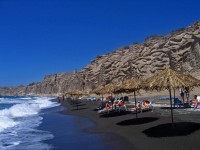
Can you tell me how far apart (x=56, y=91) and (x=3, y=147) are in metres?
183

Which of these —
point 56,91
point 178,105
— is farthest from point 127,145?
point 56,91

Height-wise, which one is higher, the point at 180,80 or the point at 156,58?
the point at 156,58

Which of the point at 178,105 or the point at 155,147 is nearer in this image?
the point at 155,147

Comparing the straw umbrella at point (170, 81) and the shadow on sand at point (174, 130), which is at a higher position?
the straw umbrella at point (170, 81)

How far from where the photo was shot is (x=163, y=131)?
12375 millimetres

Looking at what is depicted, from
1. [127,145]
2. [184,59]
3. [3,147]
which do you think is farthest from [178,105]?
[184,59]

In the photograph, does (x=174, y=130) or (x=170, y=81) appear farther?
(x=174, y=130)

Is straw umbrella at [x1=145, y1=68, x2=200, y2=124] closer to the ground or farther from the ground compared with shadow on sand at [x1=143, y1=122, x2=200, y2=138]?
farther from the ground

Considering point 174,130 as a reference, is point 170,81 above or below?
above

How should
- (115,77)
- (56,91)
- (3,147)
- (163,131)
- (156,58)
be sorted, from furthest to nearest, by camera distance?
(56,91) < (115,77) < (156,58) < (3,147) < (163,131)

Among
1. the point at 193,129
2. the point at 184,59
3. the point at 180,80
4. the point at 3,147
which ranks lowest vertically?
the point at 3,147

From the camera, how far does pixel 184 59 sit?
58750mm

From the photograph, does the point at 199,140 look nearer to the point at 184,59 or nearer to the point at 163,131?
the point at 163,131

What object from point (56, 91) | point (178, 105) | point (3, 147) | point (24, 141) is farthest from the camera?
point (56, 91)
